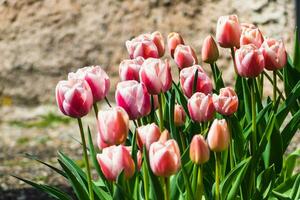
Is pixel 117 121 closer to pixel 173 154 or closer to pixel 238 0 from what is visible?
pixel 173 154

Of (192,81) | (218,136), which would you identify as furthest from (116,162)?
(192,81)

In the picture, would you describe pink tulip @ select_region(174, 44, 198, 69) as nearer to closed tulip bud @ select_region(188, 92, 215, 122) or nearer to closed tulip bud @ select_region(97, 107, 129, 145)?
closed tulip bud @ select_region(188, 92, 215, 122)

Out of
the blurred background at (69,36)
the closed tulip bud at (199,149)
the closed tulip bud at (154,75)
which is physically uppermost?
the closed tulip bud at (154,75)

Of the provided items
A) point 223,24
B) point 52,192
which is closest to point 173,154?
point 52,192

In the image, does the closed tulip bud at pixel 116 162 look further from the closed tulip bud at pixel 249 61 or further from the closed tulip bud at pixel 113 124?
the closed tulip bud at pixel 249 61

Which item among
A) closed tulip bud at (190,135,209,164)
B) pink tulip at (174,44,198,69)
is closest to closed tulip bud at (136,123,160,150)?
closed tulip bud at (190,135,209,164)

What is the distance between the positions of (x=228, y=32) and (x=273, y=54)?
0.54ft

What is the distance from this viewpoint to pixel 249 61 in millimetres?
2367

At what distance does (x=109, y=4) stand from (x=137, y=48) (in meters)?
3.49

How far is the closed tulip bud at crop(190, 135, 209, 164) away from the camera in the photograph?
210cm

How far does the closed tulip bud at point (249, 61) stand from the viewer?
2365mm

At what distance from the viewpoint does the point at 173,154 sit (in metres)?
2.01

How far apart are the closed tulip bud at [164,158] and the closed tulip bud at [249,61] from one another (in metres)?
0.45

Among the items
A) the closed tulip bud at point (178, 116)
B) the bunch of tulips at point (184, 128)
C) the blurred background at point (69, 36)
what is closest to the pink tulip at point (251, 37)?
the bunch of tulips at point (184, 128)
